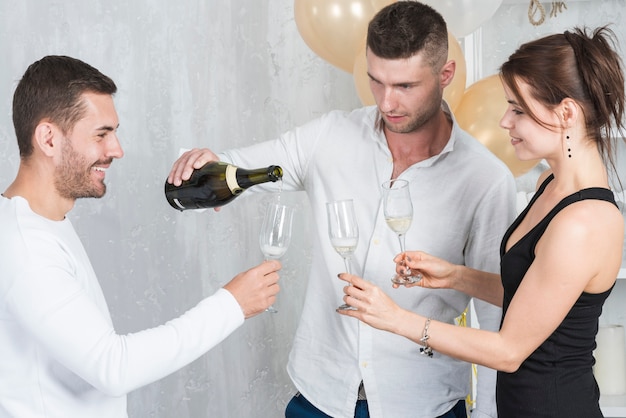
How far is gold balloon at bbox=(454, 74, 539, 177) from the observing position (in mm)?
2295

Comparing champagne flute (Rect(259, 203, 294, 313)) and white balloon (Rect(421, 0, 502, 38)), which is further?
white balloon (Rect(421, 0, 502, 38))

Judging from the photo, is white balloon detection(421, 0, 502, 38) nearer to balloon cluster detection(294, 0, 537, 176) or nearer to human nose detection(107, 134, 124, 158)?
balloon cluster detection(294, 0, 537, 176)

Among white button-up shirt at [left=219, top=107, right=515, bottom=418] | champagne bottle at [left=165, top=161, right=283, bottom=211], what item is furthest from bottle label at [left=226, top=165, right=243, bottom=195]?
white button-up shirt at [left=219, top=107, right=515, bottom=418]

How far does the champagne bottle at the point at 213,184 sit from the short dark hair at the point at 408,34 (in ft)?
1.28

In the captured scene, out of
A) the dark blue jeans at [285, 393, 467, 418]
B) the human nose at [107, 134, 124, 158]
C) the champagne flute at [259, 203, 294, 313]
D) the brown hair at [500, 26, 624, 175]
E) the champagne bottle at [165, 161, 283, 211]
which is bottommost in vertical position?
the dark blue jeans at [285, 393, 467, 418]

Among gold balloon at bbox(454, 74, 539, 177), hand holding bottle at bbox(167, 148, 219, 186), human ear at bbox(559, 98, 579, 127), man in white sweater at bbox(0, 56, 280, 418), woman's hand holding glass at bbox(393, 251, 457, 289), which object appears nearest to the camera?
man in white sweater at bbox(0, 56, 280, 418)

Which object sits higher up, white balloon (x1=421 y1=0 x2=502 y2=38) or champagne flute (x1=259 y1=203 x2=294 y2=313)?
white balloon (x1=421 y1=0 x2=502 y2=38)

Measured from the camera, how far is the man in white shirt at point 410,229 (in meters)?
1.77

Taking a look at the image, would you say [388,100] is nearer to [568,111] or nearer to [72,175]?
[568,111]

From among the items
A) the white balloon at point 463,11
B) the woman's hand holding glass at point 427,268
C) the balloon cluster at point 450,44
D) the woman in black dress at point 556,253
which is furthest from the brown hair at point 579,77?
the white balloon at point 463,11

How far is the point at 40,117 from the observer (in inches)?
55.7

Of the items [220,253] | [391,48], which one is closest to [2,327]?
[391,48]

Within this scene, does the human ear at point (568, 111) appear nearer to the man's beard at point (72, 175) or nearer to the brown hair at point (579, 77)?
the brown hair at point (579, 77)

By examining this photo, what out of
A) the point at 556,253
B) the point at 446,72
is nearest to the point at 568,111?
the point at 556,253
